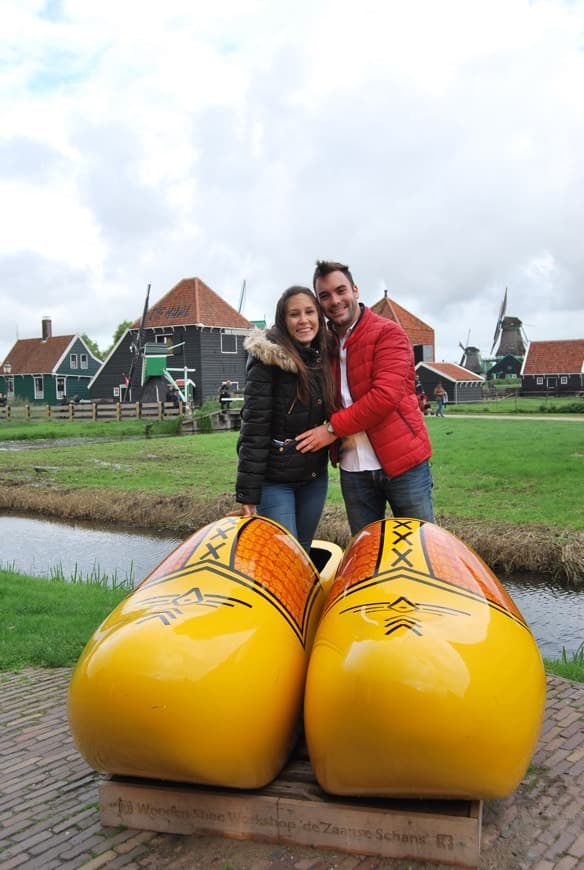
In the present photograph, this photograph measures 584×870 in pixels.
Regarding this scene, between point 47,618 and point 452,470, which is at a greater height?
point 452,470

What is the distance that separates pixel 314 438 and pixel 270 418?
0.16 meters

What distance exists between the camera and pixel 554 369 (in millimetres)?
35031

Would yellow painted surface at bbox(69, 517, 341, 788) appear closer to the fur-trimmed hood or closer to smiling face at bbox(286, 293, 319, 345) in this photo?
the fur-trimmed hood

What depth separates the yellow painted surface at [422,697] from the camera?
1.54 m

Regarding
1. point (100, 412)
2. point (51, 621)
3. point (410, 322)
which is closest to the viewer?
point (51, 621)

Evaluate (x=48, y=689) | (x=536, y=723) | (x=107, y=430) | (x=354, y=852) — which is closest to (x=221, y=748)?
(x=354, y=852)

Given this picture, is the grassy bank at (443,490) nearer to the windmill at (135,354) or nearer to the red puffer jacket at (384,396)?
the red puffer jacket at (384,396)

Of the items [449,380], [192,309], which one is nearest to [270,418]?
[192,309]

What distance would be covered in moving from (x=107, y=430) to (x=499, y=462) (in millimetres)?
12505

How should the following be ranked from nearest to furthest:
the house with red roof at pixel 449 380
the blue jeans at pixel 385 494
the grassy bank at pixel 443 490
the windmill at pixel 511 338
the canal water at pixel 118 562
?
the blue jeans at pixel 385 494
the canal water at pixel 118 562
the grassy bank at pixel 443 490
the house with red roof at pixel 449 380
the windmill at pixel 511 338

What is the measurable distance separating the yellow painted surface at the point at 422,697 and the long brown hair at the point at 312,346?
2.75 ft

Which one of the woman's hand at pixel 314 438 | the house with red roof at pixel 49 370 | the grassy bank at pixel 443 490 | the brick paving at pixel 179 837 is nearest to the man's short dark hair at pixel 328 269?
the woman's hand at pixel 314 438

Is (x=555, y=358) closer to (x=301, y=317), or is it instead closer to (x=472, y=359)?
(x=472, y=359)

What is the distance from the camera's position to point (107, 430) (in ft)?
64.6
